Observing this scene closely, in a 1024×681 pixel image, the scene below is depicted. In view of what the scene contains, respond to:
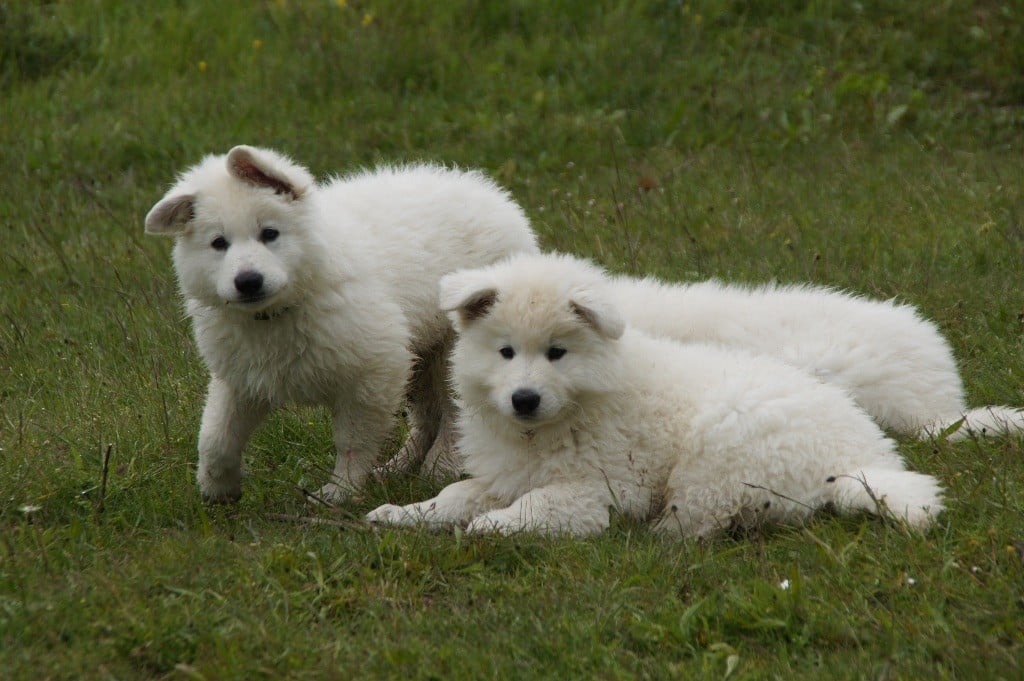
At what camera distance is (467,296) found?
509 cm

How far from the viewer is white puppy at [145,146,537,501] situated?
5.34 meters

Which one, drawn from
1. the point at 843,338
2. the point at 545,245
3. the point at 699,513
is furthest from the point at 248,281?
the point at 545,245

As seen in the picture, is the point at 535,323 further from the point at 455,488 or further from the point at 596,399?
the point at 455,488

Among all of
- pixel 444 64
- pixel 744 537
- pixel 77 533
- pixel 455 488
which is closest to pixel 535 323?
pixel 455 488

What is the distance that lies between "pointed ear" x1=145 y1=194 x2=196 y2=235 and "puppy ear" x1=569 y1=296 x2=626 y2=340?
1.56m

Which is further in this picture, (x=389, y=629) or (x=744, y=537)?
(x=744, y=537)

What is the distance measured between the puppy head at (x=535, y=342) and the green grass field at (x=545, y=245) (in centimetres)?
58

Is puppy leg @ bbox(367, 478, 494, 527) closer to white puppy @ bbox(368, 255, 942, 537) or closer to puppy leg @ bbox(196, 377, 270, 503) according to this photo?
white puppy @ bbox(368, 255, 942, 537)

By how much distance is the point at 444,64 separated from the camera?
37.1 ft

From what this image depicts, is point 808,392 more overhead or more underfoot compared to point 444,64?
more overhead

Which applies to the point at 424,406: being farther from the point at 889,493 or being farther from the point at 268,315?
the point at 889,493

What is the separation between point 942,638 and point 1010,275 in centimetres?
400

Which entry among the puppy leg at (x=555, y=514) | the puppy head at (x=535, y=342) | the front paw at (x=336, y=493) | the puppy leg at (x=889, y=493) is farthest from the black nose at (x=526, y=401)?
the puppy leg at (x=889, y=493)

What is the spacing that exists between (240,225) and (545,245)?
3.48m
